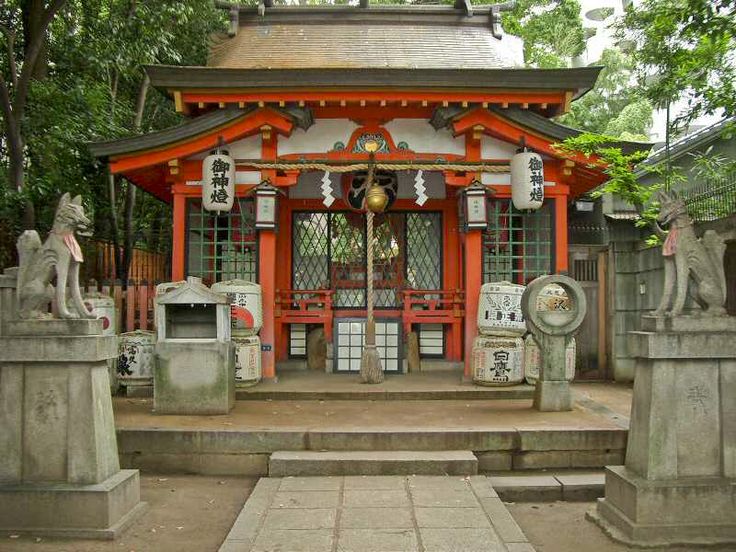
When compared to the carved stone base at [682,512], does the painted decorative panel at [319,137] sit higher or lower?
higher

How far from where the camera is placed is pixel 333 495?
5668 mm

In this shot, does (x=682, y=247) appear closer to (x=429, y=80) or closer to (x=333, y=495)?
(x=333, y=495)

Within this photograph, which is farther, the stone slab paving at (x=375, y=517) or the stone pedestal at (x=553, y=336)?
the stone pedestal at (x=553, y=336)

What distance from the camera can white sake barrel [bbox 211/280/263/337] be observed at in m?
9.38

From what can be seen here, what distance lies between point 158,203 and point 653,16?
14.4m

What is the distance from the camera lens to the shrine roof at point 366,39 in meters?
11.8

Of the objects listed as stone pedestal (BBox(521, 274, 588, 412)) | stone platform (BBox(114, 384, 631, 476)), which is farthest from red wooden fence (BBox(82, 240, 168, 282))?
stone pedestal (BBox(521, 274, 588, 412))

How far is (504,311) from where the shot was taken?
9.38 m

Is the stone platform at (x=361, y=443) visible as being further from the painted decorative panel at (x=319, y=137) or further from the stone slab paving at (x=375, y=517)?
the painted decorative panel at (x=319, y=137)

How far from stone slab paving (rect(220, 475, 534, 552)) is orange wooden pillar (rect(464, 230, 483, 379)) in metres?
3.99

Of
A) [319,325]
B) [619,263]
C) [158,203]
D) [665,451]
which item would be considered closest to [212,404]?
[319,325]

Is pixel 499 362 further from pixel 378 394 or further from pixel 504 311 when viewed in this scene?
pixel 378 394

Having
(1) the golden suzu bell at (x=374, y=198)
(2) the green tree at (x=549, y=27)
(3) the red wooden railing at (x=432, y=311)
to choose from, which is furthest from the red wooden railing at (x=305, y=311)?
(2) the green tree at (x=549, y=27)

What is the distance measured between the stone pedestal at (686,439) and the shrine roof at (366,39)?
8159 millimetres
